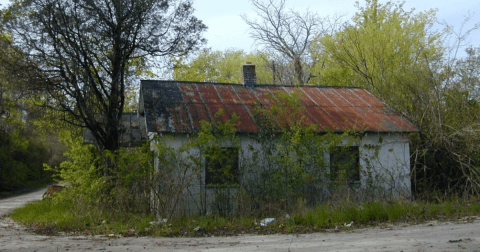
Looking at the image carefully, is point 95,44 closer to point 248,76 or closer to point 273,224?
point 248,76

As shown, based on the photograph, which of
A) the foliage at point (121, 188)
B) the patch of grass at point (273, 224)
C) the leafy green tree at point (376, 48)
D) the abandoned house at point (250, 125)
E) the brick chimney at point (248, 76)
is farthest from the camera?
the leafy green tree at point (376, 48)

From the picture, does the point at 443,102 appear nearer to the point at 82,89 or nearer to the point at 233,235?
the point at 233,235

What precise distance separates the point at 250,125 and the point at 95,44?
702cm

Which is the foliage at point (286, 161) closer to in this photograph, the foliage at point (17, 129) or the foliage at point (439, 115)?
the foliage at point (439, 115)

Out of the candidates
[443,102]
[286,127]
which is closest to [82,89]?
[286,127]

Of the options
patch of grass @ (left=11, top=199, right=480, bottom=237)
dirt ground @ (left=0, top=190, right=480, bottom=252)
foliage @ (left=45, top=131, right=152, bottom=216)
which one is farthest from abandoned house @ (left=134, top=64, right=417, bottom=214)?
dirt ground @ (left=0, top=190, right=480, bottom=252)

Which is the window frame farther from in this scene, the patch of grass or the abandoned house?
the patch of grass

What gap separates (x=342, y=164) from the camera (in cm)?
1414

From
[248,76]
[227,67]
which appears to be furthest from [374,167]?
[227,67]

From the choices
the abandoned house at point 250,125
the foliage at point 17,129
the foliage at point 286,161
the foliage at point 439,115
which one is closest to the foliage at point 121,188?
the abandoned house at point 250,125

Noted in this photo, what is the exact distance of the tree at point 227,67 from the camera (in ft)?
122

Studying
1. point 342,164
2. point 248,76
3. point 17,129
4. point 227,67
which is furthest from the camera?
point 227,67

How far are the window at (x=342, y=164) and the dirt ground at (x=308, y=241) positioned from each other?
3.30 meters

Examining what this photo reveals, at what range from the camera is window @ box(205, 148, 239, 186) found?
12.8 meters
